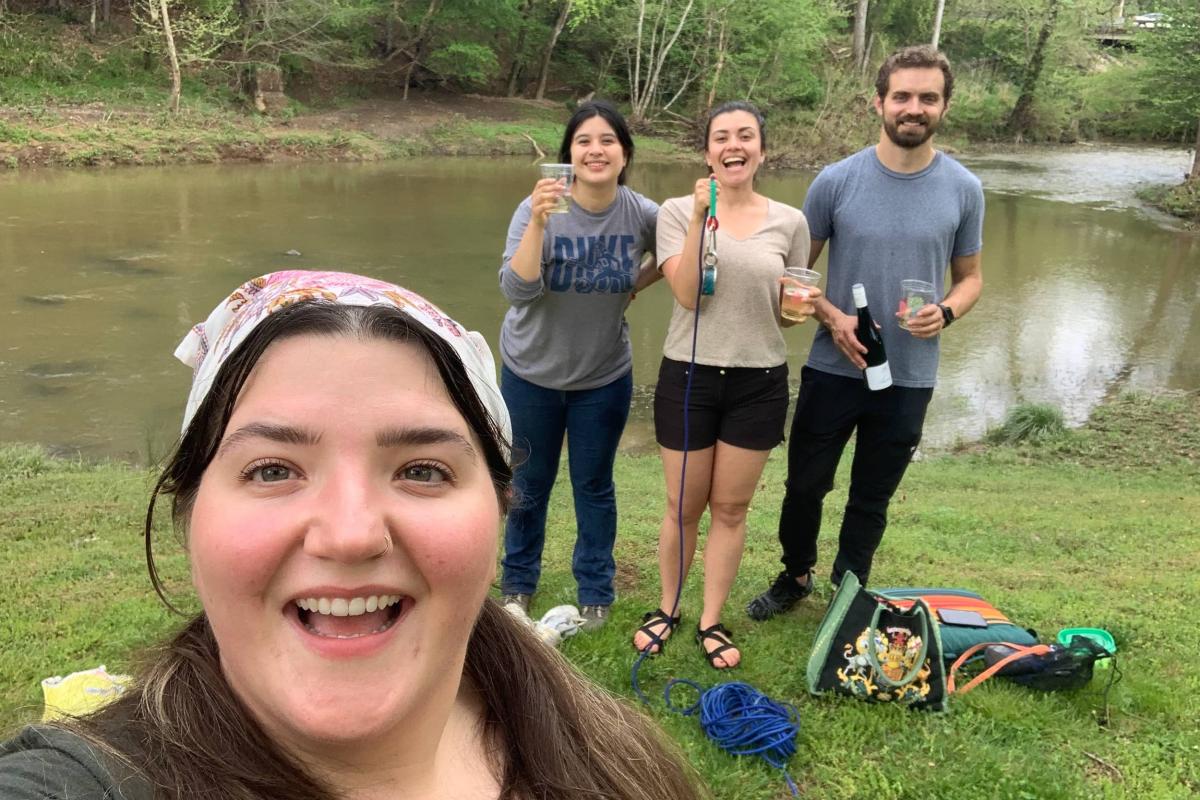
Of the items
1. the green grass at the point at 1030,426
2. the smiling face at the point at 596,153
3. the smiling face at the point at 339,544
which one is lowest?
the green grass at the point at 1030,426

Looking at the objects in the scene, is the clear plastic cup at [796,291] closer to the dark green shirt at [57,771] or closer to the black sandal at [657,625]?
the black sandal at [657,625]

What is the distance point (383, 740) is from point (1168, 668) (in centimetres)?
332

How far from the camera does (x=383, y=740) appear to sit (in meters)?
1.14

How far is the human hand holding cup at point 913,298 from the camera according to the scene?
3162 millimetres

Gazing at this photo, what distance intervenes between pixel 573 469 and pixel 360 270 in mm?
11379

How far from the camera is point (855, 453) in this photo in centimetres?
350

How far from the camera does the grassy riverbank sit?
2.63m

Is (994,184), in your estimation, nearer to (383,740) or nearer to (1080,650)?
(1080,650)

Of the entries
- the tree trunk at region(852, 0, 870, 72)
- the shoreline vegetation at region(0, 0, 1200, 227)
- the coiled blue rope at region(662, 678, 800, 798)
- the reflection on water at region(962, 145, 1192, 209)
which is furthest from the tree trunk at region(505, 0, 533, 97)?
the coiled blue rope at region(662, 678, 800, 798)

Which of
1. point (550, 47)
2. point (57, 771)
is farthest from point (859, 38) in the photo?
point (57, 771)

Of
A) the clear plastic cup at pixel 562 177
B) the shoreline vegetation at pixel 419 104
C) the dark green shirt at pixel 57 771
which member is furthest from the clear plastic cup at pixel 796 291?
the shoreline vegetation at pixel 419 104

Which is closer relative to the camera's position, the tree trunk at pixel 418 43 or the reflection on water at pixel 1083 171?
the reflection on water at pixel 1083 171

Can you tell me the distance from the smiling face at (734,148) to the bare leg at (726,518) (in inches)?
38.2

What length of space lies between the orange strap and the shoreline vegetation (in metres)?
22.4
